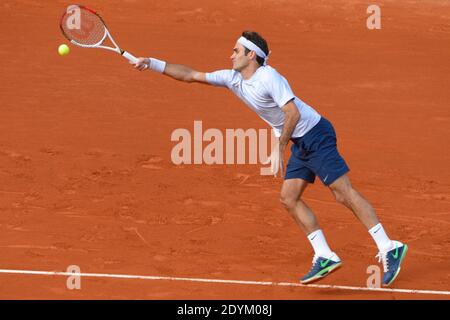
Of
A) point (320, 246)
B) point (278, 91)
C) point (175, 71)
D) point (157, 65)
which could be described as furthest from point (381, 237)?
point (157, 65)

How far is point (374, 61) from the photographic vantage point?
1895 cm

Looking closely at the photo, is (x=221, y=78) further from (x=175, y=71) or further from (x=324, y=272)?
(x=324, y=272)

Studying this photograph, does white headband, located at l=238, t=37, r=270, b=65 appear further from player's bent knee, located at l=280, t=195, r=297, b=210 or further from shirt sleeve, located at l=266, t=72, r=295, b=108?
player's bent knee, located at l=280, t=195, r=297, b=210

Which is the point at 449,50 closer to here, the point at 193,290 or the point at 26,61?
the point at 26,61

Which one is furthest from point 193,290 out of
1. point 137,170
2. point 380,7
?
point 380,7

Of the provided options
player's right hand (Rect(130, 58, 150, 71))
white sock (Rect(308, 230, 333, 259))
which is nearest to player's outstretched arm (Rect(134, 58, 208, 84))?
player's right hand (Rect(130, 58, 150, 71))

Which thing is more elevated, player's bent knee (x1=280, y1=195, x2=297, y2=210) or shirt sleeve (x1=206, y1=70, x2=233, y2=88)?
shirt sleeve (x1=206, y1=70, x2=233, y2=88)

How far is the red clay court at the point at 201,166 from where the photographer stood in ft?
33.0

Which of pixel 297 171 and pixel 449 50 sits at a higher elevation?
pixel 449 50

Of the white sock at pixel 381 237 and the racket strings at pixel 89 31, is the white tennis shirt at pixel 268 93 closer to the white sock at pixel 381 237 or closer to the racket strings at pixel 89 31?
the white sock at pixel 381 237

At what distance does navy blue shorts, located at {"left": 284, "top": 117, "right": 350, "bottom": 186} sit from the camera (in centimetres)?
928

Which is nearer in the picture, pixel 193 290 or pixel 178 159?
pixel 193 290

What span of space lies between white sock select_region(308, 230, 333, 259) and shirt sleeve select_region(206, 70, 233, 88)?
1552 mm

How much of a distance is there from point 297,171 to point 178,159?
4.32 m
